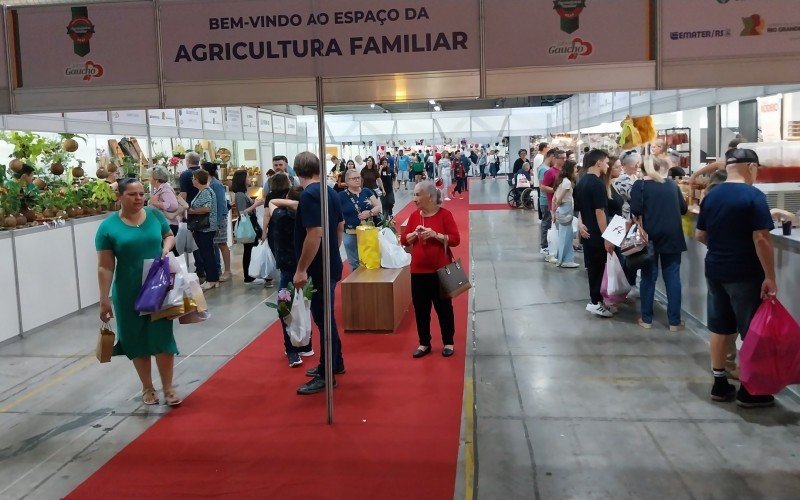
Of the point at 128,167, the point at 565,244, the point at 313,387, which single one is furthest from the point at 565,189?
the point at 128,167

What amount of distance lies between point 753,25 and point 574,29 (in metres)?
0.84

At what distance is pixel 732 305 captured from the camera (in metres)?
4.27

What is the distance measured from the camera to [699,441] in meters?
3.79

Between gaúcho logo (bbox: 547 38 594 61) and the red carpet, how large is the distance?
7.10 ft

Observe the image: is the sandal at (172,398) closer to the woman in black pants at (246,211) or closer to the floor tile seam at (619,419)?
the floor tile seam at (619,419)

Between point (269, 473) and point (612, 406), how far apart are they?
7.17 ft

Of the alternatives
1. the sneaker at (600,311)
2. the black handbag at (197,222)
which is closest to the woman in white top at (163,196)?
the black handbag at (197,222)

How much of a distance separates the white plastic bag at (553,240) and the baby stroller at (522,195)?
7.22 metres

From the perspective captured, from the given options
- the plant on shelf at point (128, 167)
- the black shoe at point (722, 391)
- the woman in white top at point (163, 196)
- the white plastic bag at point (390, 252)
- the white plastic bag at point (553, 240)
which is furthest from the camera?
the white plastic bag at point (553, 240)

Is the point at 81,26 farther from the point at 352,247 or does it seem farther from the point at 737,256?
the point at 352,247

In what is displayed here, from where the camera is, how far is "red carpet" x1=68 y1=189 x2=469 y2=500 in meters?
3.40

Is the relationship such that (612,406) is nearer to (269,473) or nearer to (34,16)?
(269,473)

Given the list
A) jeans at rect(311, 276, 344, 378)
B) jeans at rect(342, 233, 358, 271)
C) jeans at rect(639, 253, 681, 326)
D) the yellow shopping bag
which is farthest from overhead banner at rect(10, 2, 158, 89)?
jeans at rect(639, 253, 681, 326)

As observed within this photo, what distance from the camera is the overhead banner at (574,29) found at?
3400 millimetres
